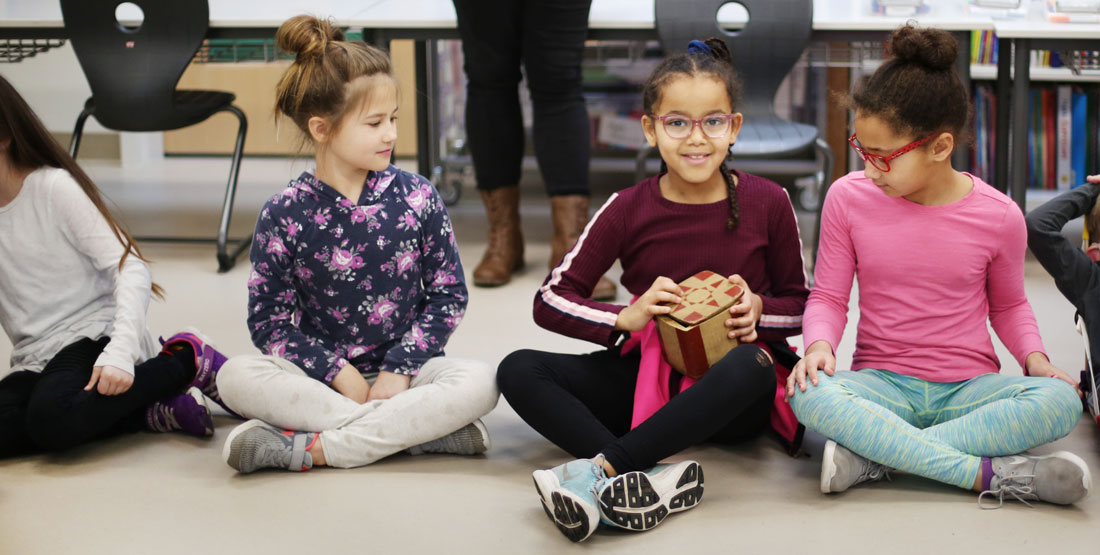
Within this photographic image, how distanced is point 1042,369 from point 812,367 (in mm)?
302

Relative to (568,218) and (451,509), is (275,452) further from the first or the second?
(568,218)

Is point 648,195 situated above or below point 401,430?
above

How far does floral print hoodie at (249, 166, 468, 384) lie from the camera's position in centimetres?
159

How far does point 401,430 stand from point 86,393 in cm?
46

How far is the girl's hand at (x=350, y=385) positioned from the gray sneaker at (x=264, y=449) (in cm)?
8

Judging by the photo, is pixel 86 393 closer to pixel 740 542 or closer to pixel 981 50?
pixel 740 542

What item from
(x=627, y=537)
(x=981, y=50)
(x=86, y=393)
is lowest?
(x=627, y=537)

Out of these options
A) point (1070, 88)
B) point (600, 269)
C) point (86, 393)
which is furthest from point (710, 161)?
point (1070, 88)

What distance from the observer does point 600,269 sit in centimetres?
163

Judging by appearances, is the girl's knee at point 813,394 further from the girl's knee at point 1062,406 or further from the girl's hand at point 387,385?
the girl's hand at point 387,385

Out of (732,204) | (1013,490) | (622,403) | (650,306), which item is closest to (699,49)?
(732,204)

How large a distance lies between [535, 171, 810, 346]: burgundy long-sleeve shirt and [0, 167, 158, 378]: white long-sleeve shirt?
65 centimetres

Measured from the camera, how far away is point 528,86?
2.58m

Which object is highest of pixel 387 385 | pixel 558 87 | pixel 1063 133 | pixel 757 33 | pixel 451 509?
pixel 757 33
